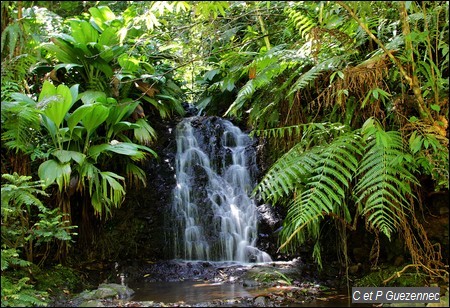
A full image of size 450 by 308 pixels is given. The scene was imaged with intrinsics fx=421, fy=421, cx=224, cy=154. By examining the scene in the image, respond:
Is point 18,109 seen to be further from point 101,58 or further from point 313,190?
point 313,190

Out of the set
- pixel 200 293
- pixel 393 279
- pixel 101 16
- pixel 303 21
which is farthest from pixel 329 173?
pixel 101 16

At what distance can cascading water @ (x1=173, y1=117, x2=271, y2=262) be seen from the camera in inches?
206

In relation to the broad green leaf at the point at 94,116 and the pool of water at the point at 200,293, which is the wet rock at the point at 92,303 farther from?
the broad green leaf at the point at 94,116

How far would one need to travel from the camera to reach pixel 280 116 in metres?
4.58

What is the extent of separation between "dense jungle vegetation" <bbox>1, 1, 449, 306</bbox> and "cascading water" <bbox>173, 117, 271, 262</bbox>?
42 centimetres

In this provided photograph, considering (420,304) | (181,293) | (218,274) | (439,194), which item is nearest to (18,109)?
(181,293)

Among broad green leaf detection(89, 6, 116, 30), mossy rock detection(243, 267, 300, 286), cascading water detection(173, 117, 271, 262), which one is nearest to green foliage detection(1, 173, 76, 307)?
mossy rock detection(243, 267, 300, 286)

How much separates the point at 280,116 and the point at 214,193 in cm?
161

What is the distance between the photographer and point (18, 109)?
151 inches

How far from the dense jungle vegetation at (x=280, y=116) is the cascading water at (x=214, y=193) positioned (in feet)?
1.38

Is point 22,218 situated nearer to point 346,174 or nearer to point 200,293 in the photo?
point 200,293

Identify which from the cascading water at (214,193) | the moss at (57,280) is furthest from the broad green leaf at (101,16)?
the moss at (57,280)

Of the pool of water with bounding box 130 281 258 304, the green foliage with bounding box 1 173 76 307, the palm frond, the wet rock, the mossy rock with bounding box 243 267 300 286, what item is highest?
the palm frond

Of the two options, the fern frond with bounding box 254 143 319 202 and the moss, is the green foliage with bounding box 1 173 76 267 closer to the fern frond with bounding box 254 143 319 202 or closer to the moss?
the moss
